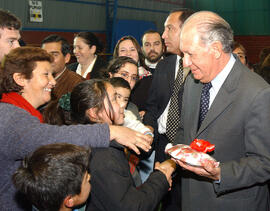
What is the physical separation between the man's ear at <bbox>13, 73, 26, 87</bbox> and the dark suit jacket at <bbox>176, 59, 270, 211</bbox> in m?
1.26

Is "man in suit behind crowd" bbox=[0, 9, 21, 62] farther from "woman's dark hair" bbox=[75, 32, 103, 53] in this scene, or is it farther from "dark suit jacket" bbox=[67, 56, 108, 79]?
"woman's dark hair" bbox=[75, 32, 103, 53]

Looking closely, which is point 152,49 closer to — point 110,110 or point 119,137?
point 110,110

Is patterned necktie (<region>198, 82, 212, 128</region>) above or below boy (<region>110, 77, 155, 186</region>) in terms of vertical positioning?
above

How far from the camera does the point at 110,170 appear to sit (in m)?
1.63

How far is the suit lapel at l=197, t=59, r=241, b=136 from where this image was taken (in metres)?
1.89

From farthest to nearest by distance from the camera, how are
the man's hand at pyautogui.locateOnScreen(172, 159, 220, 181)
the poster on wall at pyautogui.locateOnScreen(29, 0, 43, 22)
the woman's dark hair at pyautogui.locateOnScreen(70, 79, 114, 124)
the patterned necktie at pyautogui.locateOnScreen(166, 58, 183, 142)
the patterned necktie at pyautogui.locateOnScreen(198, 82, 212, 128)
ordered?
the poster on wall at pyautogui.locateOnScreen(29, 0, 43, 22), the patterned necktie at pyautogui.locateOnScreen(166, 58, 183, 142), the patterned necktie at pyautogui.locateOnScreen(198, 82, 212, 128), the woman's dark hair at pyautogui.locateOnScreen(70, 79, 114, 124), the man's hand at pyautogui.locateOnScreen(172, 159, 220, 181)

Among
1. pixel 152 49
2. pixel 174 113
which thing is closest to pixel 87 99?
pixel 174 113

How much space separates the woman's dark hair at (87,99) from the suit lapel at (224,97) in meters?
0.67

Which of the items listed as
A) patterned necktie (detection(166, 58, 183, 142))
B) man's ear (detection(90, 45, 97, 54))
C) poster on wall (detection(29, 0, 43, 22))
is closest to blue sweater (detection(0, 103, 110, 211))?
patterned necktie (detection(166, 58, 183, 142))

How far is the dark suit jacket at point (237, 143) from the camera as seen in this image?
1.77 meters

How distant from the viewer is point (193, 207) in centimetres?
208

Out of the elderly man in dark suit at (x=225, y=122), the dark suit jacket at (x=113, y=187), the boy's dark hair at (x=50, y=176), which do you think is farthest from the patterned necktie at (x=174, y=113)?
the boy's dark hair at (x=50, y=176)

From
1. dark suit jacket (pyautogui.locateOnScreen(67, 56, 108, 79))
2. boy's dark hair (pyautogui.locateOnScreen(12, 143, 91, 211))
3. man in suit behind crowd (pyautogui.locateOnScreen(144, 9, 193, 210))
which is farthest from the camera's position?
dark suit jacket (pyautogui.locateOnScreen(67, 56, 108, 79))

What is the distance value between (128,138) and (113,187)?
0.32 meters
